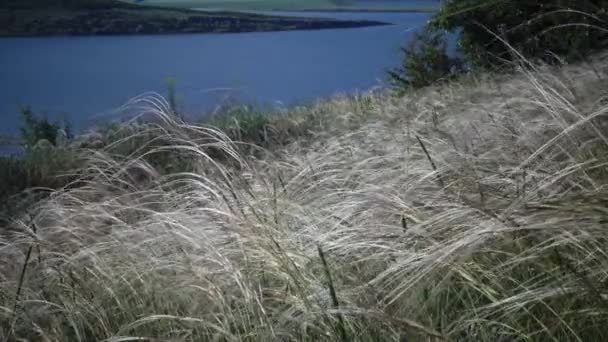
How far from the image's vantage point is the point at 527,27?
693cm

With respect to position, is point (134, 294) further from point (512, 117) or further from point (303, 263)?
point (512, 117)

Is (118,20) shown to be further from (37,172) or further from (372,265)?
(372,265)

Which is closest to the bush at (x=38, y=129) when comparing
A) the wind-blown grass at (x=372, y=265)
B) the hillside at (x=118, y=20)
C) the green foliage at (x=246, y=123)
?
the green foliage at (x=246, y=123)

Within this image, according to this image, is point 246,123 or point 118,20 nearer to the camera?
point 246,123

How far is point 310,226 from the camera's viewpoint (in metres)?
2.30

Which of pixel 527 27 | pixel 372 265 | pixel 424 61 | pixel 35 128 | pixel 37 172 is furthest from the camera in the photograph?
pixel 424 61

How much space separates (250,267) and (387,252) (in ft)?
1.58

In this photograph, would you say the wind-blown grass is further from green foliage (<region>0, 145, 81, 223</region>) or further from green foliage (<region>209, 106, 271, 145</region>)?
green foliage (<region>209, 106, 271, 145</region>)

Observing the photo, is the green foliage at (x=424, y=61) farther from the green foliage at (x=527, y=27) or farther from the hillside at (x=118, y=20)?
the hillside at (x=118, y=20)

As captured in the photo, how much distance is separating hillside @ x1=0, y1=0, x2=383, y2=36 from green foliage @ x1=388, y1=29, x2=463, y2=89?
1144 mm

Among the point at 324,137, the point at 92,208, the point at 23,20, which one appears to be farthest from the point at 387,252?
the point at 23,20

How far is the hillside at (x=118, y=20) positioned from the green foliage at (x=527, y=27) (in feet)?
7.93

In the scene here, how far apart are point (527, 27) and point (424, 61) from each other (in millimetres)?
2740

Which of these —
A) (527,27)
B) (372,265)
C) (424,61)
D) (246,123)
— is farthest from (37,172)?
(424,61)
